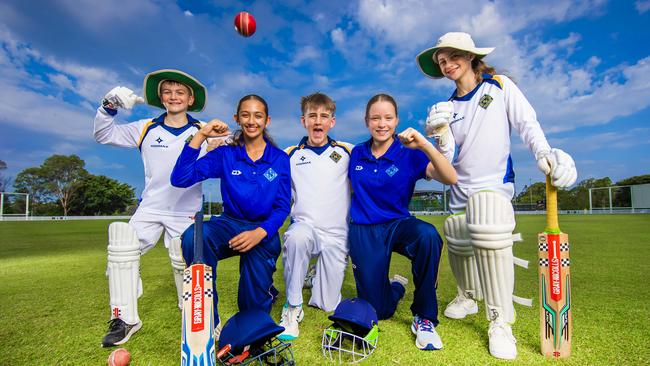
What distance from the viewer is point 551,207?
231 cm

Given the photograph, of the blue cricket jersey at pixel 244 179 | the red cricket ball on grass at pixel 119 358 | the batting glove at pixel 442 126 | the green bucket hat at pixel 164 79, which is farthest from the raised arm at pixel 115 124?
the batting glove at pixel 442 126

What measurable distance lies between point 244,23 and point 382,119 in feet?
6.29

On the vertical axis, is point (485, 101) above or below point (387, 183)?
above

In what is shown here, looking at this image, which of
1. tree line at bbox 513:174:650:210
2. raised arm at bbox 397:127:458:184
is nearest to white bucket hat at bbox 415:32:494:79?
raised arm at bbox 397:127:458:184

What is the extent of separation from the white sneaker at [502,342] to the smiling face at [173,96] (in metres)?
2.99

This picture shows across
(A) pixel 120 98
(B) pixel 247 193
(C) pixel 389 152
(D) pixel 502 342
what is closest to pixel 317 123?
(C) pixel 389 152

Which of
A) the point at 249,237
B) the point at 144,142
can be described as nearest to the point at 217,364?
the point at 249,237

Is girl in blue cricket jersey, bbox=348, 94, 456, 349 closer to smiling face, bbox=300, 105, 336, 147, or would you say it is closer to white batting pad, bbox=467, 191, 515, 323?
white batting pad, bbox=467, 191, 515, 323

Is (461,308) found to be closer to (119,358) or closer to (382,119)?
(382,119)

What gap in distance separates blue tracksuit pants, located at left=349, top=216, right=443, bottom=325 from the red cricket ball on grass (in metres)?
1.65

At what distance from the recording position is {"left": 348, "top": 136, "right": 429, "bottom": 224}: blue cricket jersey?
9.96 feet

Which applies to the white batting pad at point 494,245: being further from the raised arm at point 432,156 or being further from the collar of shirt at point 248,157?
the collar of shirt at point 248,157

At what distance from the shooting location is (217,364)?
207cm

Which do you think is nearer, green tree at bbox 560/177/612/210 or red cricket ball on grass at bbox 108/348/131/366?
red cricket ball on grass at bbox 108/348/131/366
